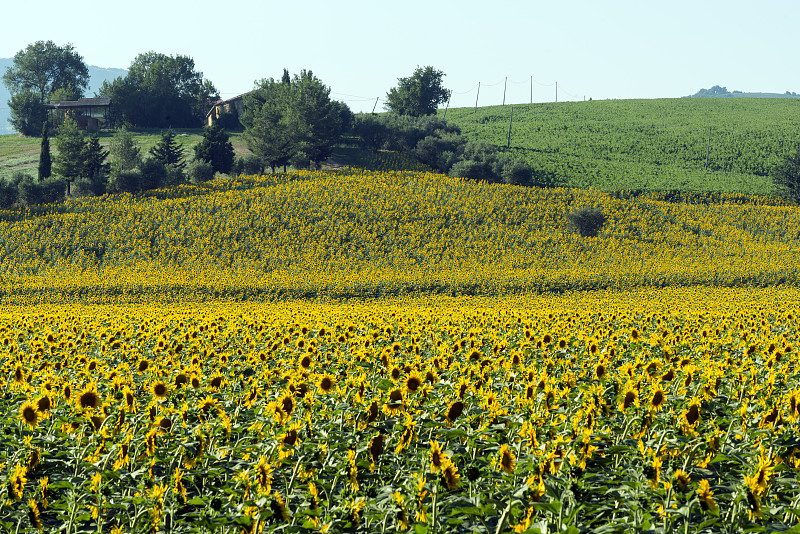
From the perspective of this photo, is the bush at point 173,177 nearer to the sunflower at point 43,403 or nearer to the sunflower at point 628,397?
the sunflower at point 43,403

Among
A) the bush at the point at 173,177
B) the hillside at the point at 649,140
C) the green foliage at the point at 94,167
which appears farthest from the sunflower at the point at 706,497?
the hillside at the point at 649,140

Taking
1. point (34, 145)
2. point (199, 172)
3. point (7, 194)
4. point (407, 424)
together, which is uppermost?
point (34, 145)

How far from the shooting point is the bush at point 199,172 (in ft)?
179

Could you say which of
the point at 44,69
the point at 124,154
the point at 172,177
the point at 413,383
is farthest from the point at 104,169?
the point at 44,69

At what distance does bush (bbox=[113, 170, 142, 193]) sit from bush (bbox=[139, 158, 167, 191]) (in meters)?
0.30

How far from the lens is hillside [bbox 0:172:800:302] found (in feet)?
111

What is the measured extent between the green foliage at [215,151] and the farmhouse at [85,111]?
43831mm

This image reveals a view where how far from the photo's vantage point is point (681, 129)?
100m

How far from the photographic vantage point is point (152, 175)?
5166 cm

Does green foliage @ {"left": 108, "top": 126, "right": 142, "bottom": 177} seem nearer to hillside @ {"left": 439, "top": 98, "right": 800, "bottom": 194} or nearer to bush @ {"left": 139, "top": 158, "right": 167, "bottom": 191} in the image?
bush @ {"left": 139, "top": 158, "right": 167, "bottom": 191}

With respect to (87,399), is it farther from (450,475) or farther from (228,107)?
(228,107)

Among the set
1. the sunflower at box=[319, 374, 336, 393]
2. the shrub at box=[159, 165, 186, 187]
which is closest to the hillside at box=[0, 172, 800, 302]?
the shrub at box=[159, 165, 186, 187]

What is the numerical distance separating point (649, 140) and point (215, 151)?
2612 inches

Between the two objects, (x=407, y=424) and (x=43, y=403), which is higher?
(x=407, y=424)
